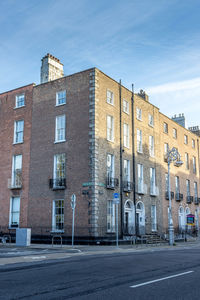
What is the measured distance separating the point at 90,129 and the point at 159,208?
12.7 meters

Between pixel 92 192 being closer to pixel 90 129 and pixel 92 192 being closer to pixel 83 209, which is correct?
pixel 83 209

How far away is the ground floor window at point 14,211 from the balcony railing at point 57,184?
13.5 ft

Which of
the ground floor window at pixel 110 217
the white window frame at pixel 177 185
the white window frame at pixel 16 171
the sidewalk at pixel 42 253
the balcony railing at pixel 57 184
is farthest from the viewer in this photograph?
the white window frame at pixel 177 185

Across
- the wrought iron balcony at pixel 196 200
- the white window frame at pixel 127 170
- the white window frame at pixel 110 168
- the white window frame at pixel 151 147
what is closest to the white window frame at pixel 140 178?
the white window frame at pixel 127 170

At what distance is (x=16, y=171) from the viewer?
101 ft

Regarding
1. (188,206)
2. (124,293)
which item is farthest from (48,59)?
(124,293)

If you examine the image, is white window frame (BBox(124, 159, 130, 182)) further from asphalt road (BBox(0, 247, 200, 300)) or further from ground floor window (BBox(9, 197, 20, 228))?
asphalt road (BBox(0, 247, 200, 300))

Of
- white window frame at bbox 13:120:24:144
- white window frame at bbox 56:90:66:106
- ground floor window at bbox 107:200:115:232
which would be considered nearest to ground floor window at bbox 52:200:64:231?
ground floor window at bbox 107:200:115:232

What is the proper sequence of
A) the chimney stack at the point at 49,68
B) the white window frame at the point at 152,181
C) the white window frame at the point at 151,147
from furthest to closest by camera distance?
the white window frame at the point at 151,147 → the white window frame at the point at 152,181 → the chimney stack at the point at 49,68

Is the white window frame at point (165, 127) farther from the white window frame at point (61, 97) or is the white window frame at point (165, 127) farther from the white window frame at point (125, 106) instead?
→ the white window frame at point (61, 97)

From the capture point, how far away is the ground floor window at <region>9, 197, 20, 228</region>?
29.5 m

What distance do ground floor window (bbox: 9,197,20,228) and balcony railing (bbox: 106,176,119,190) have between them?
8.42 metres

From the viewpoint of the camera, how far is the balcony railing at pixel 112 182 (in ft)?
87.9

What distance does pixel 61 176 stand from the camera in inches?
1096
